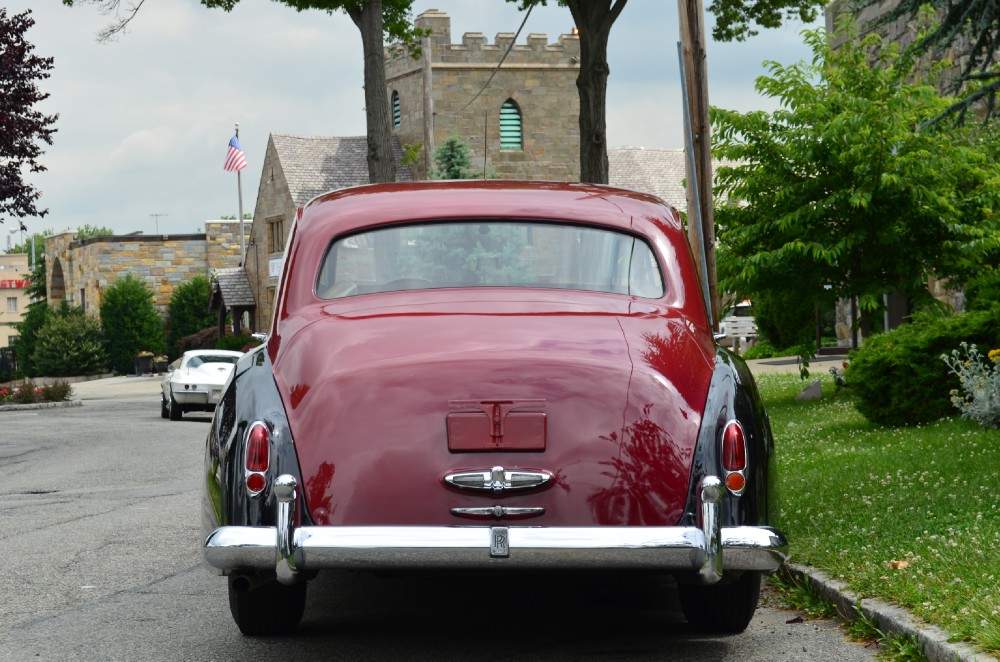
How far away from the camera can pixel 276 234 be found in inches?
2249

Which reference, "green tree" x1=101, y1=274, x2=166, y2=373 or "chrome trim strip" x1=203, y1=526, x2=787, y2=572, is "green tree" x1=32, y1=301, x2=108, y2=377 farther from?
"chrome trim strip" x1=203, y1=526, x2=787, y2=572

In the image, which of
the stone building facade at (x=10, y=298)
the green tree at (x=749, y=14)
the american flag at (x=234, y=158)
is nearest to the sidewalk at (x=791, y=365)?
the green tree at (x=749, y=14)

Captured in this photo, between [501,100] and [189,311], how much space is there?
55.8 feet

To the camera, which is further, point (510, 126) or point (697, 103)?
point (510, 126)

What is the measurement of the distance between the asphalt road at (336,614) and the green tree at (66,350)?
4784 centimetres

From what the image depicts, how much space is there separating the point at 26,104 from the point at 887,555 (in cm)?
2222

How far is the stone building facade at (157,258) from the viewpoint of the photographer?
2466 inches

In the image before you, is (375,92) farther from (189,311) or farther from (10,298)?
(10,298)

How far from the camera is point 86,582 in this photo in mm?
7387

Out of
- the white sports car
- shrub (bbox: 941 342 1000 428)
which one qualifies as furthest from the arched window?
shrub (bbox: 941 342 1000 428)

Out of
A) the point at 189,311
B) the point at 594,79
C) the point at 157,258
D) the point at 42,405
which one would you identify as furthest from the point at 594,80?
the point at 157,258

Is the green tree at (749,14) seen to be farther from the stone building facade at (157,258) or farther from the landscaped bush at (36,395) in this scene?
the stone building facade at (157,258)

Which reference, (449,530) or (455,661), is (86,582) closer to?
(455,661)

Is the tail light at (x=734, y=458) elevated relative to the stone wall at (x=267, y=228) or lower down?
lower down
